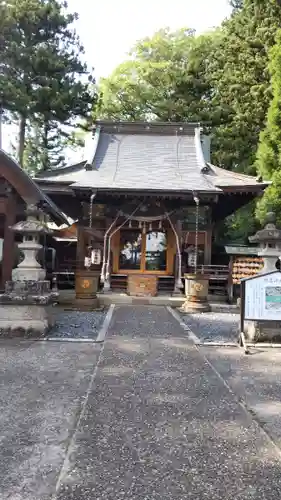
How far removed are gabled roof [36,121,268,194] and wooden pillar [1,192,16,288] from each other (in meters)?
4.73

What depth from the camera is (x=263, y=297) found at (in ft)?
23.9

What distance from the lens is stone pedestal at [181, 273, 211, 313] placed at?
11914mm

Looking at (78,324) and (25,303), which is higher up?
(25,303)

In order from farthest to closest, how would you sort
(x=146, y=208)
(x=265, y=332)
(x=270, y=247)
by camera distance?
(x=146, y=208)
(x=270, y=247)
(x=265, y=332)

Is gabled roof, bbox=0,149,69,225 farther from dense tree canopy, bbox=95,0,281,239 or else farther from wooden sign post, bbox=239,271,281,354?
dense tree canopy, bbox=95,0,281,239

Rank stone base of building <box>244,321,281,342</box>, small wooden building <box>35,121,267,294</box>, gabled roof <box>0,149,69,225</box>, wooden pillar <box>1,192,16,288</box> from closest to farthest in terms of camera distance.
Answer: stone base of building <box>244,321,281,342</box> < gabled roof <box>0,149,69,225</box> < wooden pillar <box>1,192,16,288</box> < small wooden building <box>35,121,267,294</box>

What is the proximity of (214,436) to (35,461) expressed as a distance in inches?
54.5

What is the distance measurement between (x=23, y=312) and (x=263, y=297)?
13.8 feet

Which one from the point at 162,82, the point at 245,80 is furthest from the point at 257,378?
the point at 162,82

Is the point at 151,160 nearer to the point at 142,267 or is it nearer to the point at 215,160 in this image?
the point at 142,267

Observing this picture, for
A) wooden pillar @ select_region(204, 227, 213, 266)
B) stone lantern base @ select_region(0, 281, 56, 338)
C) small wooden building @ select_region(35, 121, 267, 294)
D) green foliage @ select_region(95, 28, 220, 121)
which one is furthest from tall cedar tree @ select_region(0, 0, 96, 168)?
stone lantern base @ select_region(0, 281, 56, 338)

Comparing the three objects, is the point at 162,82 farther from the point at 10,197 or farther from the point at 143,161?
the point at 10,197

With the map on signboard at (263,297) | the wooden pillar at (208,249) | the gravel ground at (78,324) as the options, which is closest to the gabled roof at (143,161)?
the wooden pillar at (208,249)

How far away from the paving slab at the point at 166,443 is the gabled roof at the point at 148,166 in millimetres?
9380
